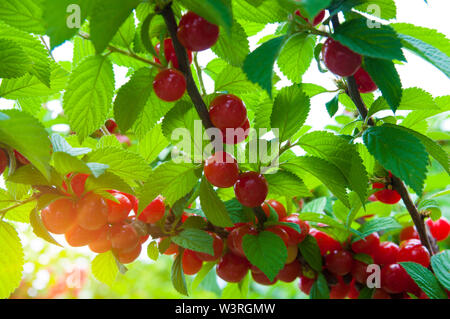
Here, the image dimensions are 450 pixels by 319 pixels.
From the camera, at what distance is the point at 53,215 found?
529 mm

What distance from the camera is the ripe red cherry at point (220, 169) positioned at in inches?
20.0

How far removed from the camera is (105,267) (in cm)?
68

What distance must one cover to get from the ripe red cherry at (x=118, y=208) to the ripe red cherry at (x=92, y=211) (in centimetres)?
2

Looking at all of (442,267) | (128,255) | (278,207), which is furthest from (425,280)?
(128,255)

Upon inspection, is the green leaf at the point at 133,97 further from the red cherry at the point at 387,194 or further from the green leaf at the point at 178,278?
the red cherry at the point at 387,194

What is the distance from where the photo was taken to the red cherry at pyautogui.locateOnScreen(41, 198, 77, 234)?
0.53 metres

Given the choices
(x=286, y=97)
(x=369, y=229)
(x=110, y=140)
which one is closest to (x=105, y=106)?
(x=110, y=140)

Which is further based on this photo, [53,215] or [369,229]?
[369,229]

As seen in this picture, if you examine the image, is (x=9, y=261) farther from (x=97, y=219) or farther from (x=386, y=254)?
(x=386, y=254)

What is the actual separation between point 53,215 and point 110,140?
143 mm

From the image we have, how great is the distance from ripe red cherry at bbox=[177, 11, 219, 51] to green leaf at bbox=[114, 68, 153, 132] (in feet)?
0.26

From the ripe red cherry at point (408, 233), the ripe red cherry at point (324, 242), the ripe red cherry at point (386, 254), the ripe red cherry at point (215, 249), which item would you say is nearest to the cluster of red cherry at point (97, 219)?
the ripe red cherry at point (215, 249)

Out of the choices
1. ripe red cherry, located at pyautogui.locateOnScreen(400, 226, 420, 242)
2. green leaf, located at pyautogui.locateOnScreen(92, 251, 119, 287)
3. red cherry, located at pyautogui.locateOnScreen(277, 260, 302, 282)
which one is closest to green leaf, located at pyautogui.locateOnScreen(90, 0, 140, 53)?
green leaf, located at pyautogui.locateOnScreen(92, 251, 119, 287)
